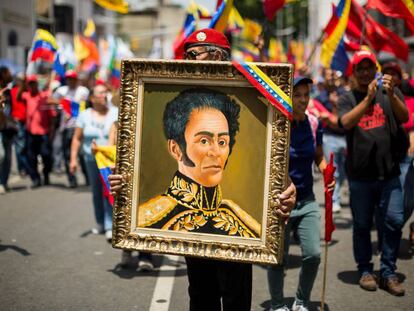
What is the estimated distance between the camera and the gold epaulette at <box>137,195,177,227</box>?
138 inches

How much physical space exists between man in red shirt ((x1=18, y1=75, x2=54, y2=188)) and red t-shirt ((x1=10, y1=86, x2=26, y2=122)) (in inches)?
6.0

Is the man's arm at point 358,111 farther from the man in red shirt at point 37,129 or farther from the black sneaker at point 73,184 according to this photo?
the man in red shirt at point 37,129

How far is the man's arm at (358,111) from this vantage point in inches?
219

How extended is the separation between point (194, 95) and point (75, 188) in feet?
31.7

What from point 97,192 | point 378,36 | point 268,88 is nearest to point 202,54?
point 268,88

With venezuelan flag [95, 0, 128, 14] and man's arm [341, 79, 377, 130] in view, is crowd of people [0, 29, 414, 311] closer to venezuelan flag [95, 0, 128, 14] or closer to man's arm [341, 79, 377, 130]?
man's arm [341, 79, 377, 130]

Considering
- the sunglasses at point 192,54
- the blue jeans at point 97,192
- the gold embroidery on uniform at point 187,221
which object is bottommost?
the blue jeans at point 97,192

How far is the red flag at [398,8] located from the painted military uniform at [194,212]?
451cm

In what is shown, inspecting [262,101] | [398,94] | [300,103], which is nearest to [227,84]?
[262,101]

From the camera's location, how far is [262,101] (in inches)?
132

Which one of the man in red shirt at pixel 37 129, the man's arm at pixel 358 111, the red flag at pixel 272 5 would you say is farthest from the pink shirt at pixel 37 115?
the man's arm at pixel 358 111

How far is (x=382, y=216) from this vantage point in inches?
237

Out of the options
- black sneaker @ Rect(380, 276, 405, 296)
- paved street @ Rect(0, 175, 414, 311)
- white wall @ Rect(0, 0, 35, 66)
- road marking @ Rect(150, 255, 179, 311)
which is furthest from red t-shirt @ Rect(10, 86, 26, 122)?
white wall @ Rect(0, 0, 35, 66)

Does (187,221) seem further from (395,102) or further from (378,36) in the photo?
(378,36)
